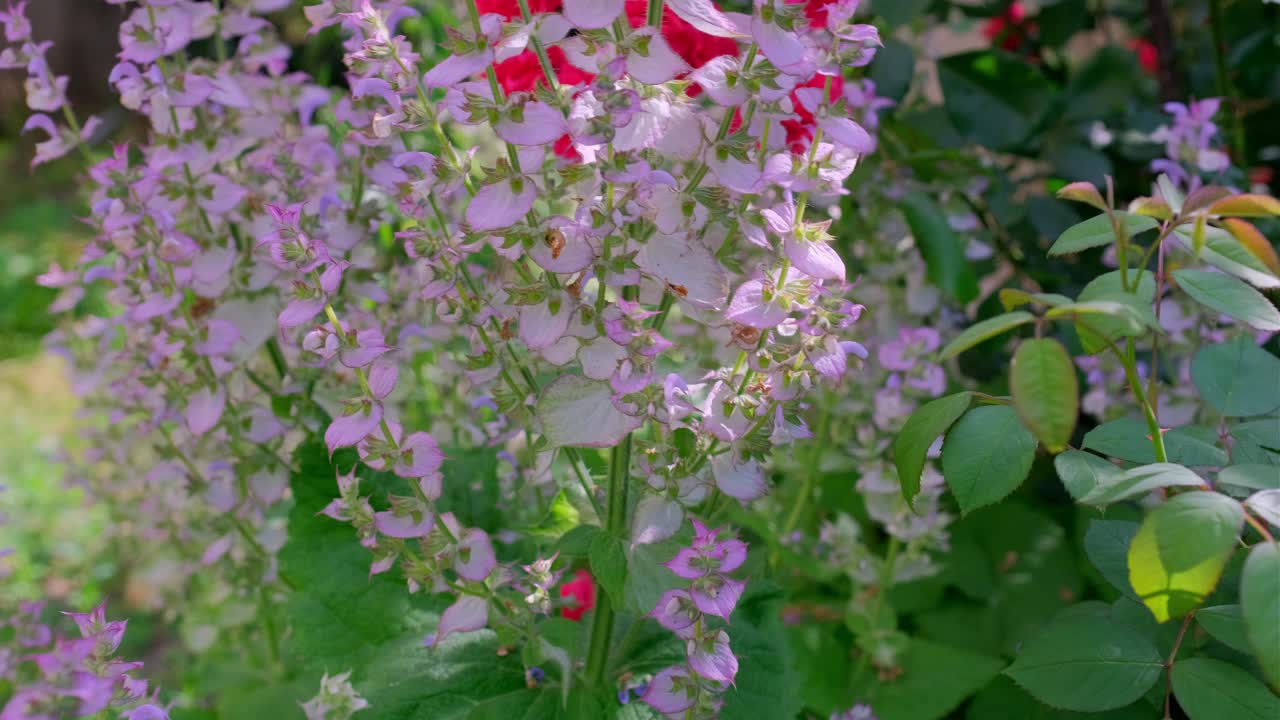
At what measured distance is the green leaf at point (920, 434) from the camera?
2.42ft

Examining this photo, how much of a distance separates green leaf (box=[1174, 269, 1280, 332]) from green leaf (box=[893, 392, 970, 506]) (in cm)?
17

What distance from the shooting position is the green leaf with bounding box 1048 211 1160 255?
0.74 meters

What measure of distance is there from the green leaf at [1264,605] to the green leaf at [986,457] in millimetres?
157

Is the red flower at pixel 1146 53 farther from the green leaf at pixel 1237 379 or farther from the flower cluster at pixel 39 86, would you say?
the flower cluster at pixel 39 86

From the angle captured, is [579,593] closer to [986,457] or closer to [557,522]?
[557,522]

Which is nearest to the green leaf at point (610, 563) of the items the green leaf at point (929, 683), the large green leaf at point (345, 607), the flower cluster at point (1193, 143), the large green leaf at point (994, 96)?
the large green leaf at point (345, 607)

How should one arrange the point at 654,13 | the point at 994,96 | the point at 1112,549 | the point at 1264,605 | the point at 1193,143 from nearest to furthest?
the point at 1264,605 < the point at 654,13 < the point at 1112,549 < the point at 1193,143 < the point at 994,96

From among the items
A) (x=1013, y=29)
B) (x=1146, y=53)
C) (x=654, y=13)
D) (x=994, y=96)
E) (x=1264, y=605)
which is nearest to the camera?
(x=1264, y=605)

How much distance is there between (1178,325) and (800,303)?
28.5 inches

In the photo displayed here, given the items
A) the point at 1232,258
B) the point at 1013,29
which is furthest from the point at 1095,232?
the point at 1013,29

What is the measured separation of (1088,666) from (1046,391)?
28 cm

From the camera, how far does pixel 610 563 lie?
82 cm

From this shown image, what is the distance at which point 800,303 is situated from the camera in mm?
768

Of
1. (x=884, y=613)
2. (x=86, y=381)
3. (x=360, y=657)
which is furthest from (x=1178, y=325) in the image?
(x=86, y=381)
